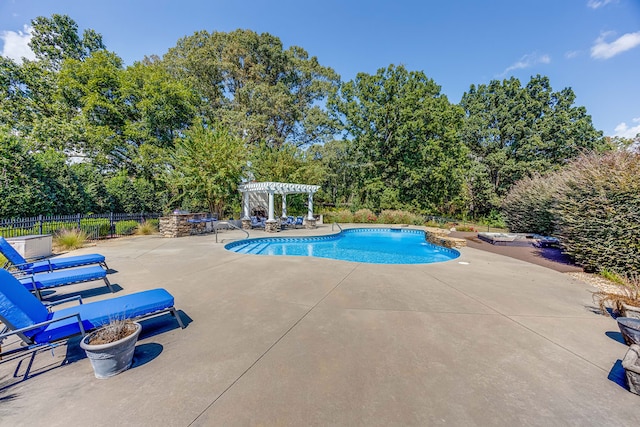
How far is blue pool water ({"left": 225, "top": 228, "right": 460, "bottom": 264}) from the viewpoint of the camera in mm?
10772

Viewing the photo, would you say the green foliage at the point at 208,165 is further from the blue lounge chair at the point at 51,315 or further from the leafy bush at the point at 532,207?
the leafy bush at the point at 532,207

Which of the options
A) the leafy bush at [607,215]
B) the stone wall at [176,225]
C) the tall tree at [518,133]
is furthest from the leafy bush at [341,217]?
the leafy bush at [607,215]

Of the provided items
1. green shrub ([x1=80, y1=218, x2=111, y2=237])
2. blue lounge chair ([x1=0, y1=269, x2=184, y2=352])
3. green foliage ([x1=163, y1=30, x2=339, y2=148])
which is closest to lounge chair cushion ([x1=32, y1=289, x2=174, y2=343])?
blue lounge chair ([x1=0, y1=269, x2=184, y2=352])

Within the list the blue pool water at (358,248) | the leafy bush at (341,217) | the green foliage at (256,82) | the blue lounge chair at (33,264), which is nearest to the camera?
the blue lounge chair at (33,264)

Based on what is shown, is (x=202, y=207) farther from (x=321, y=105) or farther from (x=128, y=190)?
(x=321, y=105)

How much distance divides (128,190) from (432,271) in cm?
1650

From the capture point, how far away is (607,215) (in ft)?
21.3

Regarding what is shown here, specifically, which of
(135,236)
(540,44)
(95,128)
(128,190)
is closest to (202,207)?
(128,190)

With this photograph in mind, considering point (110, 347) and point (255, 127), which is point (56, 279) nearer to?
point (110, 347)

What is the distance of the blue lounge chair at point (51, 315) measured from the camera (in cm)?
264

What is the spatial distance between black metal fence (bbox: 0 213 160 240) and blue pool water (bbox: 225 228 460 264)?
6.09 m

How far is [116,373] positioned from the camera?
8.58 feet

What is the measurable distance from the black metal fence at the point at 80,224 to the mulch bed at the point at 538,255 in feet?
53.6

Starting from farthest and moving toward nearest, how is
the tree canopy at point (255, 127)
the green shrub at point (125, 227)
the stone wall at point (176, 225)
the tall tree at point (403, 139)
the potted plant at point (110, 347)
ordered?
the tall tree at point (403, 139) < the tree canopy at point (255, 127) < the green shrub at point (125, 227) < the stone wall at point (176, 225) < the potted plant at point (110, 347)
